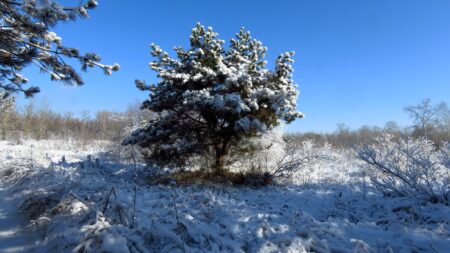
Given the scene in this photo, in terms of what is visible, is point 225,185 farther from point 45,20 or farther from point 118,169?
point 45,20

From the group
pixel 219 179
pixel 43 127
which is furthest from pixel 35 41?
pixel 43 127

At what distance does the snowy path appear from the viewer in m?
4.02

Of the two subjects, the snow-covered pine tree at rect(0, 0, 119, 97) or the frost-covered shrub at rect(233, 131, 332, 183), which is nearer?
the snow-covered pine tree at rect(0, 0, 119, 97)

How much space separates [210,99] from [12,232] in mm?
6037

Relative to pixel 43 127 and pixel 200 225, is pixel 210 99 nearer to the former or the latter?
pixel 200 225

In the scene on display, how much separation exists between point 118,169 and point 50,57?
259 inches

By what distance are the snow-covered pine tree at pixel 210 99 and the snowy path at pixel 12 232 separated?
478 cm

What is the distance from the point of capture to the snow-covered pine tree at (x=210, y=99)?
395 inches

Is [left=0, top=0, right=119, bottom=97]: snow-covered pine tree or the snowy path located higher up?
[left=0, top=0, right=119, bottom=97]: snow-covered pine tree

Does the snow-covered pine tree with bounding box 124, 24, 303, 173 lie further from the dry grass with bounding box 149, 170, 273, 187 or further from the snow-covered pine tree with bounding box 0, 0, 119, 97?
the snow-covered pine tree with bounding box 0, 0, 119, 97

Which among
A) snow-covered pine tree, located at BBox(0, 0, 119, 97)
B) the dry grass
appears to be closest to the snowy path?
snow-covered pine tree, located at BBox(0, 0, 119, 97)

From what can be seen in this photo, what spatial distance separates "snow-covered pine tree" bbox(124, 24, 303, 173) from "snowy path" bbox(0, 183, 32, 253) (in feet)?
15.7

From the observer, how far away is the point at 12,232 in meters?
4.64

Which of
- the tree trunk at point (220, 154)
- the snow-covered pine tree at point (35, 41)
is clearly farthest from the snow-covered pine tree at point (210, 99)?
the snow-covered pine tree at point (35, 41)
